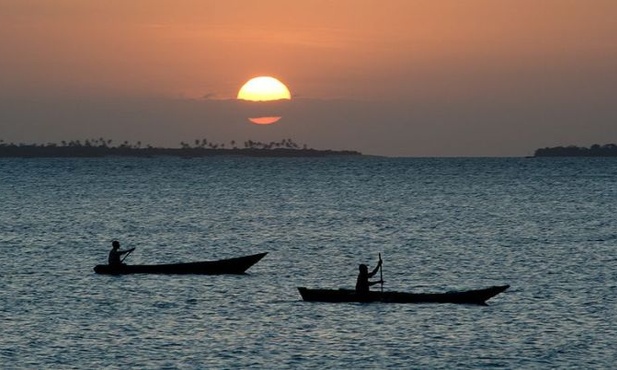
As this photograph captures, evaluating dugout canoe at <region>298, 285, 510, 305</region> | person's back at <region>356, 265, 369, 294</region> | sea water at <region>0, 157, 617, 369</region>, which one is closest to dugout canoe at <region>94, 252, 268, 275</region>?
sea water at <region>0, 157, 617, 369</region>

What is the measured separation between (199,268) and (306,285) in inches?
209

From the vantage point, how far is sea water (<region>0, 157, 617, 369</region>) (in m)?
36.8

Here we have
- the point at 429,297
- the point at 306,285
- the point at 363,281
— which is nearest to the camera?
the point at 363,281

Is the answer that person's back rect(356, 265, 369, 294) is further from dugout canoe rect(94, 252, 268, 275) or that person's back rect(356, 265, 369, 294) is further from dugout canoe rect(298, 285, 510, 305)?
dugout canoe rect(94, 252, 268, 275)

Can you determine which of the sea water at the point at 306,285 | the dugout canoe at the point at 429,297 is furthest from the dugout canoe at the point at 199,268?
the dugout canoe at the point at 429,297

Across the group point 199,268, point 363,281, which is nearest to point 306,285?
point 199,268

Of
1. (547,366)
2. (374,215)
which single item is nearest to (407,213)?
(374,215)

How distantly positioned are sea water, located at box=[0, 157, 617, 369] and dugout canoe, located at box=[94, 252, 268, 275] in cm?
72

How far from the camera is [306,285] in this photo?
5450 centimetres

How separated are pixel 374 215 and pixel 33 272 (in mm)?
54103

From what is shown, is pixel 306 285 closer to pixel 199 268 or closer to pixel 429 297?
pixel 199 268

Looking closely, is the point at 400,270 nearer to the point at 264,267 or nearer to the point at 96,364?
the point at 264,267

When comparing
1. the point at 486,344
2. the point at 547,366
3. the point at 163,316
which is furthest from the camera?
the point at 163,316

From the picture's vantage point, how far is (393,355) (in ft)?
120
